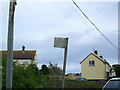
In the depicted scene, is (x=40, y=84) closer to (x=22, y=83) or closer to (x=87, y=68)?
(x=22, y=83)

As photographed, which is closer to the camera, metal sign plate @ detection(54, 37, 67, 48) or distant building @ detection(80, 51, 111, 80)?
metal sign plate @ detection(54, 37, 67, 48)

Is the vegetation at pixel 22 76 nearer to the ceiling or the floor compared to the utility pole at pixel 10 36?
nearer to the floor

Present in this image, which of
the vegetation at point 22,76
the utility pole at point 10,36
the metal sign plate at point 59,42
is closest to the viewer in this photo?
the utility pole at point 10,36

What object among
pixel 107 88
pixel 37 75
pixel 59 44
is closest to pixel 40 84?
pixel 37 75

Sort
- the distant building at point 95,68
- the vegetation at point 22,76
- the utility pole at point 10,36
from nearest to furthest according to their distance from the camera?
the utility pole at point 10,36, the vegetation at point 22,76, the distant building at point 95,68

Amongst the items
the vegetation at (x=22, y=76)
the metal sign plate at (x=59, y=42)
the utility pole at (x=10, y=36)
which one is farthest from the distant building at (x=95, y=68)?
the utility pole at (x=10, y=36)

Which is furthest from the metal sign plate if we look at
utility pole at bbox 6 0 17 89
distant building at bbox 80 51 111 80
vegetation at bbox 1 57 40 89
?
distant building at bbox 80 51 111 80

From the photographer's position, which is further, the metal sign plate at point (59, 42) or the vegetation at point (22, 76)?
the vegetation at point (22, 76)

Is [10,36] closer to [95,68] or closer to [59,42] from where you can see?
[59,42]

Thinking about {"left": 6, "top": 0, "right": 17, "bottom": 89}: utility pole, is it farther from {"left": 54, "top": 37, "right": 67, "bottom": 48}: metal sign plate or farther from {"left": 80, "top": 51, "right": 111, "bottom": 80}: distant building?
{"left": 80, "top": 51, "right": 111, "bottom": 80}: distant building

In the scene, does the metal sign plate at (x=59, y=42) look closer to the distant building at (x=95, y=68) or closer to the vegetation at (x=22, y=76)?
the vegetation at (x=22, y=76)

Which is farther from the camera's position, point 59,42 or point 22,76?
point 22,76

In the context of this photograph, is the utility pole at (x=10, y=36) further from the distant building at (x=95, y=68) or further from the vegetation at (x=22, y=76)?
the distant building at (x=95, y=68)

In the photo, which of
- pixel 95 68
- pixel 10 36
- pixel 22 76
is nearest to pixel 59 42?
pixel 10 36
